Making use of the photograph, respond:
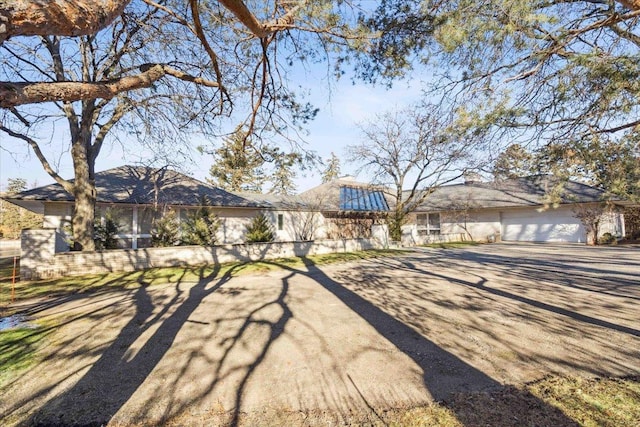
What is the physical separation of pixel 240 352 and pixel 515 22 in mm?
6224

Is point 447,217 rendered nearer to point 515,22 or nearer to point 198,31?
point 515,22

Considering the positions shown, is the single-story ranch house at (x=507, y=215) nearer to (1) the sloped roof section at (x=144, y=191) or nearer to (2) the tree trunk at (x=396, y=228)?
(2) the tree trunk at (x=396, y=228)

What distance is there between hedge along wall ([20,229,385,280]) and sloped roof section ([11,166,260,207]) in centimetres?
336

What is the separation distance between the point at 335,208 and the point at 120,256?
1491 cm

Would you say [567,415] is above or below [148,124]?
below

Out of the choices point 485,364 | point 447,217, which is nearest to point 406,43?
point 485,364

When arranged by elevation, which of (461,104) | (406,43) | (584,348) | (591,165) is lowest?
(584,348)

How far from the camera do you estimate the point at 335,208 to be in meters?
22.9

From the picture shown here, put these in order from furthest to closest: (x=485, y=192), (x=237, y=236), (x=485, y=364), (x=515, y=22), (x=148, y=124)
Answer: (x=485, y=192)
(x=237, y=236)
(x=148, y=124)
(x=515, y=22)
(x=485, y=364)

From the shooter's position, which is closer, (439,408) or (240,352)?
(439,408)

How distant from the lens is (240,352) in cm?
393

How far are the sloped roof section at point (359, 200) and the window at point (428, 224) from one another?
572 centimetres

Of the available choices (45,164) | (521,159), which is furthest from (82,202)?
(521,159)

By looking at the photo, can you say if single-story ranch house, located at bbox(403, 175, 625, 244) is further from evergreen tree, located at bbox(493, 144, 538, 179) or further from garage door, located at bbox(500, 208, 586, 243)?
evergreen tree, located at bbox(493, 144, 538, 179)
